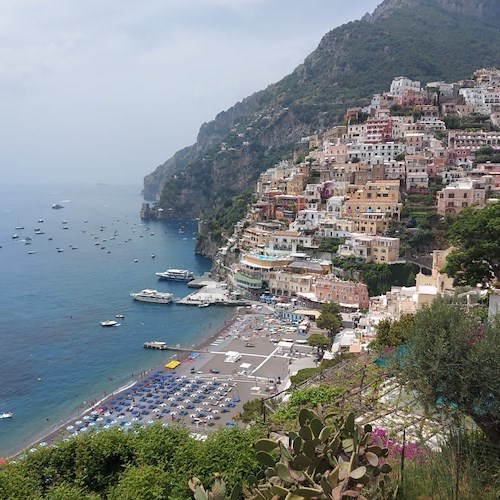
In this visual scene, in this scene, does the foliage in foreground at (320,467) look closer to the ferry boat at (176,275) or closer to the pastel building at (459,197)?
the pastel building at (459,197)

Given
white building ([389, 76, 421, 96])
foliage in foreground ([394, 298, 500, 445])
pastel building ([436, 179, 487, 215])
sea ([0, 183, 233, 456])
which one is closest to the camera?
foliage in foreground ([394, 298, 500, 445])

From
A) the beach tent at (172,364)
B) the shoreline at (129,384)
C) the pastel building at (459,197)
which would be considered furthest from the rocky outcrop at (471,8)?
the beach tent at (172,364)

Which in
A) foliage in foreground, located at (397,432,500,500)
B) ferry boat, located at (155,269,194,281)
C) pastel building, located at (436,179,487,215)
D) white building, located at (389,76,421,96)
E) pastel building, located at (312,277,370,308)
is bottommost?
ferry boat, located at (155,269,194,281)

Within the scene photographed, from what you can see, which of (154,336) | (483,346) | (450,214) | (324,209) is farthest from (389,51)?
(483,346)

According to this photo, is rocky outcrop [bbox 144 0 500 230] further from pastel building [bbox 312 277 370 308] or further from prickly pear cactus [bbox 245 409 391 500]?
prickly pear cactus [bbox 245 409 391 500]

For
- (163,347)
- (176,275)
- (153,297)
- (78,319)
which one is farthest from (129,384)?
(176,275)

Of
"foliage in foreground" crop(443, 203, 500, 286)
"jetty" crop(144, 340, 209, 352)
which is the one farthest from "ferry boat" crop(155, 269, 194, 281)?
"foliage in foreground" crop(443, 203, 500, 286)

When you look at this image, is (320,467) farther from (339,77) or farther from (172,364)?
(339,77)
